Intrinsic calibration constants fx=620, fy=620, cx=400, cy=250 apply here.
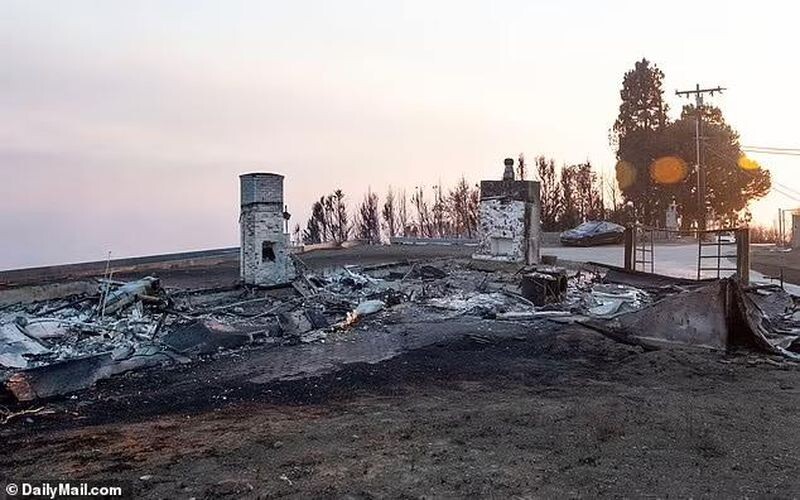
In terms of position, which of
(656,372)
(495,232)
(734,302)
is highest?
(495,232)

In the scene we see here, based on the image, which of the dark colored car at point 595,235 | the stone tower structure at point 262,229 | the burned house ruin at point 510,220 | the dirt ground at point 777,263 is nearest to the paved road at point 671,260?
the dirt ground at point 777,263

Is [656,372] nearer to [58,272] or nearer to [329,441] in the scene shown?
[329,441]

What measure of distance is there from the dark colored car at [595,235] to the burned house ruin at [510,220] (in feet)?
47.7

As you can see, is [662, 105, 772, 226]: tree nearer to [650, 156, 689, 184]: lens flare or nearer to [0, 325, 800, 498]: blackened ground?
[650, 156, 689, 184]: lens flare

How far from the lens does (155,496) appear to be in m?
4.07

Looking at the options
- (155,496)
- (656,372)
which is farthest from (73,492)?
(656,372)

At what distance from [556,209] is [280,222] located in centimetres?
2942

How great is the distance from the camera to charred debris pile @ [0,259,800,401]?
28.0 ft

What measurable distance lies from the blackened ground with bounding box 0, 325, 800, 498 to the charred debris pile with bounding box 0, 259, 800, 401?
0.69 metres

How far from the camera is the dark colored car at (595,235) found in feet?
96.8

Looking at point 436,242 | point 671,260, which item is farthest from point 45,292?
point 436,242

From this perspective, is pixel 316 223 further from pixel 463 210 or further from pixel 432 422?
pixel 432 422

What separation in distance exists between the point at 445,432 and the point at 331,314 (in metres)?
6.10

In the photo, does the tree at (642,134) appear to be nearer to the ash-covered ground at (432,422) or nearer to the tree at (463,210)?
the tree at (463,210)
